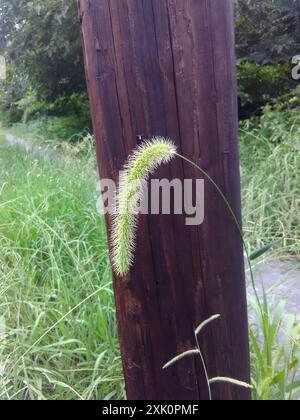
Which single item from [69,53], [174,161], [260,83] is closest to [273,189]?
[174,161]

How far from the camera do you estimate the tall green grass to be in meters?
1.79

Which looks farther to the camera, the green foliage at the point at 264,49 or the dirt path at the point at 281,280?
the green foliage at the point at 264,49

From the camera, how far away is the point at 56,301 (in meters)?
2.15

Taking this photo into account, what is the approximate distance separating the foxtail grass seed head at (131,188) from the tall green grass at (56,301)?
660 millimetres

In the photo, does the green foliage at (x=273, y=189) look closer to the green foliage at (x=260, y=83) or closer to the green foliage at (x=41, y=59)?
the green foliage at (x=260, y=83)

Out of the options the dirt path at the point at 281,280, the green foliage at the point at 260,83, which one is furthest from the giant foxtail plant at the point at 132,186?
the green foliage at the point at 260,83

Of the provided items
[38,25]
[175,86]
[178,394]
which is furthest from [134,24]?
[38,25]

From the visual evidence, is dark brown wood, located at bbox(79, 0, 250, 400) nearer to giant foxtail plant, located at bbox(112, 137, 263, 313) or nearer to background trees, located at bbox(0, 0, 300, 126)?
giant foxtail plant, located at bbox(112, 137, 263, 313)

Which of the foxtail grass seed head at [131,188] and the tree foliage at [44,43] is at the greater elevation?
the tree foliage at [44,43]

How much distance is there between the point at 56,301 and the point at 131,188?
1319 millimetres

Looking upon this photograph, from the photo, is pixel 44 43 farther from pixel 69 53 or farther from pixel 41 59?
pixel 69 53

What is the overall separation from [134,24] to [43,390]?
1.47 m

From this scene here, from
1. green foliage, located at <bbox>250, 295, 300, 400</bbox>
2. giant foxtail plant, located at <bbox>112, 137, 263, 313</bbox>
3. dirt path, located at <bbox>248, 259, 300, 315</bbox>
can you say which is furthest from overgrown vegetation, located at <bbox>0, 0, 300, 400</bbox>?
giant foxtail plant, located at <bbox>112, 137, 263, 313</bbox>

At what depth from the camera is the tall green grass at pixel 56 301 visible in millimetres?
1786
